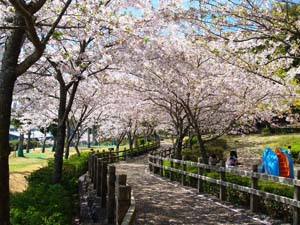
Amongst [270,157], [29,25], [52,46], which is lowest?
[270,157]

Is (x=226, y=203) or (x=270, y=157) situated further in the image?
(x=270, y=157)

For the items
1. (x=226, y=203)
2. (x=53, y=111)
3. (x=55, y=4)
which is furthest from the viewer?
(x=53, y=111)

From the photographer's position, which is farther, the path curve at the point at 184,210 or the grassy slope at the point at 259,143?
the grassy slope at the point at 259,143

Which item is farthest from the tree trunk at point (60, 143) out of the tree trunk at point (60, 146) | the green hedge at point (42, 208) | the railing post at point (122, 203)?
the railing post at point (122, 203)

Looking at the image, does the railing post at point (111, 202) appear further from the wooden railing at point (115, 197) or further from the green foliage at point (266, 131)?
the green foliage at point (266, 131)

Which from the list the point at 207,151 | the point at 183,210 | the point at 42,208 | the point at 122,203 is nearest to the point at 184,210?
the point at 183,210

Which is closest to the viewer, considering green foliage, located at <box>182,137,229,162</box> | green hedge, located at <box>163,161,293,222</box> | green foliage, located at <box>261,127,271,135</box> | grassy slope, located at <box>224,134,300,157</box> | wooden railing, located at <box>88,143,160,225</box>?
wooden railing, located at <box>88,143,160,225</box>

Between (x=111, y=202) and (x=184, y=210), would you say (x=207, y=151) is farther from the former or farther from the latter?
(x=111, y=202)

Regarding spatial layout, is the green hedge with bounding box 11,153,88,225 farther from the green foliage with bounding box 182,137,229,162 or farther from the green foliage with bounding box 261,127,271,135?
the green foliage with bounding box 261,127,271,135

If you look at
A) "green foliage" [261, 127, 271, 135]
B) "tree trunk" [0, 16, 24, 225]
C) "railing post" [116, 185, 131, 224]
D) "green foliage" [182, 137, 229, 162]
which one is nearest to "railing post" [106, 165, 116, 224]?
"tree trunk" [0, 16, 24, 225]

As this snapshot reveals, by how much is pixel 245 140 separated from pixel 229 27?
38.0 metres

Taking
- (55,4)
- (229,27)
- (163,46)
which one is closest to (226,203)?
(229,27)

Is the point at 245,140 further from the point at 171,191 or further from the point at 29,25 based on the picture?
the point at 29,25

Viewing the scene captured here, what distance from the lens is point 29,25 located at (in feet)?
16.8
